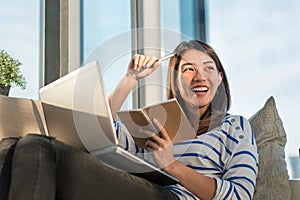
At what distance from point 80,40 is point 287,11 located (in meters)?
1.15

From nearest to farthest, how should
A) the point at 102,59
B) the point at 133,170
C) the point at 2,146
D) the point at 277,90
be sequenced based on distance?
1. the point at 2,146
2. the point at 133,170
3. the point at 102,59
4. the point at 277,90

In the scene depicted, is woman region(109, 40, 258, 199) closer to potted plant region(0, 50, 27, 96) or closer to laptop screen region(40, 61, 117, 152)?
laptop screen region(40, 61, 117, 152)

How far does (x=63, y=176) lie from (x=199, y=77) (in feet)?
2.51

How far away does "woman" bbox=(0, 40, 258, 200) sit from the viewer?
3.84 ft

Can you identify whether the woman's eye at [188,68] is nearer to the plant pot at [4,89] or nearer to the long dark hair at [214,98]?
the long dark hair at [214,98]

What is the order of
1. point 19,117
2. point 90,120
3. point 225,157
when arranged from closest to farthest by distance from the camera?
1. point 90,120
2. point 225,157
3. point 19,117

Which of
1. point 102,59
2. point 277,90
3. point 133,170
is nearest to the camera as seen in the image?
point 133,170

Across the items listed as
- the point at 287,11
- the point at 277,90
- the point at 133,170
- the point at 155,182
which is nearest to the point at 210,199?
the point at 155,182

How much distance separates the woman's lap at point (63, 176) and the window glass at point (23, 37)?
1.45m

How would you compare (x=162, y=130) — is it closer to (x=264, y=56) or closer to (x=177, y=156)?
(x=177, y=156)

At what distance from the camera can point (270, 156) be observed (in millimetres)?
1879

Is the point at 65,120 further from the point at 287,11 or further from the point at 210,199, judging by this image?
the point at 287,11

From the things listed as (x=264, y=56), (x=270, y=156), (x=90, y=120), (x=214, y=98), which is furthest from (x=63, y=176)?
(x=264, y=56)

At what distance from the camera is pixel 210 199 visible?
154 cm
